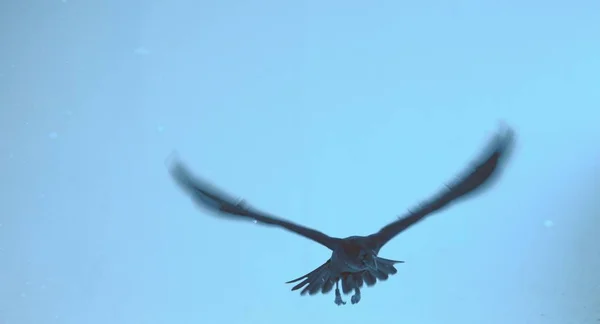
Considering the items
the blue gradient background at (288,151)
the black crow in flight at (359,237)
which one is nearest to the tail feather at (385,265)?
the black crow in flight at (359,237)

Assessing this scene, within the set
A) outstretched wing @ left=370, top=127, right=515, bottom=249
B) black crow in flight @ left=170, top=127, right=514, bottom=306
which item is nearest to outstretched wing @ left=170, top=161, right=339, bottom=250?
black crow in flight @ left=170, top=127, right=514, bottom=306

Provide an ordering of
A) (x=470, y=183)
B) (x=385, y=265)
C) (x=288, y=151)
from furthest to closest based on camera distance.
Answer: (x=288, y=151), (x=385, y=265), (x=470, y=183)

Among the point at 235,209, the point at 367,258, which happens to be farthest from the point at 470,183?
the point at 235,209

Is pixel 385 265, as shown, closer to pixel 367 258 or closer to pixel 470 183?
pixel 367 258

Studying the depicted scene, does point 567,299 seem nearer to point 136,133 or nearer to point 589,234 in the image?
point 589,234

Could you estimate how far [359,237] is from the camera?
3.99ft

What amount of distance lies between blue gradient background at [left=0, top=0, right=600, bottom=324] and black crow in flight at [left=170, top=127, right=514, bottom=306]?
181mm

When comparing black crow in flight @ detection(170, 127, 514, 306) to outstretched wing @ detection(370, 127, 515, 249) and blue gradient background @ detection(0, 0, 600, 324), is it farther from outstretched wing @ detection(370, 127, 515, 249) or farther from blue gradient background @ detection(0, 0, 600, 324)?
blue gradient background @ detection(0, 0, 600, 324)

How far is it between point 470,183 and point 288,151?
1.55 ft

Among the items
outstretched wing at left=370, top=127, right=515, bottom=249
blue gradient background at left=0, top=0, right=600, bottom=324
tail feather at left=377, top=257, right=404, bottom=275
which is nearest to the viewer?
outstretched wing at left=370, top=127, right=515, bottom=249

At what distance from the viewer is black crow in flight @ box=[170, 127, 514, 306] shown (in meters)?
1.12

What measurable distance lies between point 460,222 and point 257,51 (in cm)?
57

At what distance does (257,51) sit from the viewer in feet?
4.95

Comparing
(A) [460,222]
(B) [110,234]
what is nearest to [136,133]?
(B) [110,234]
